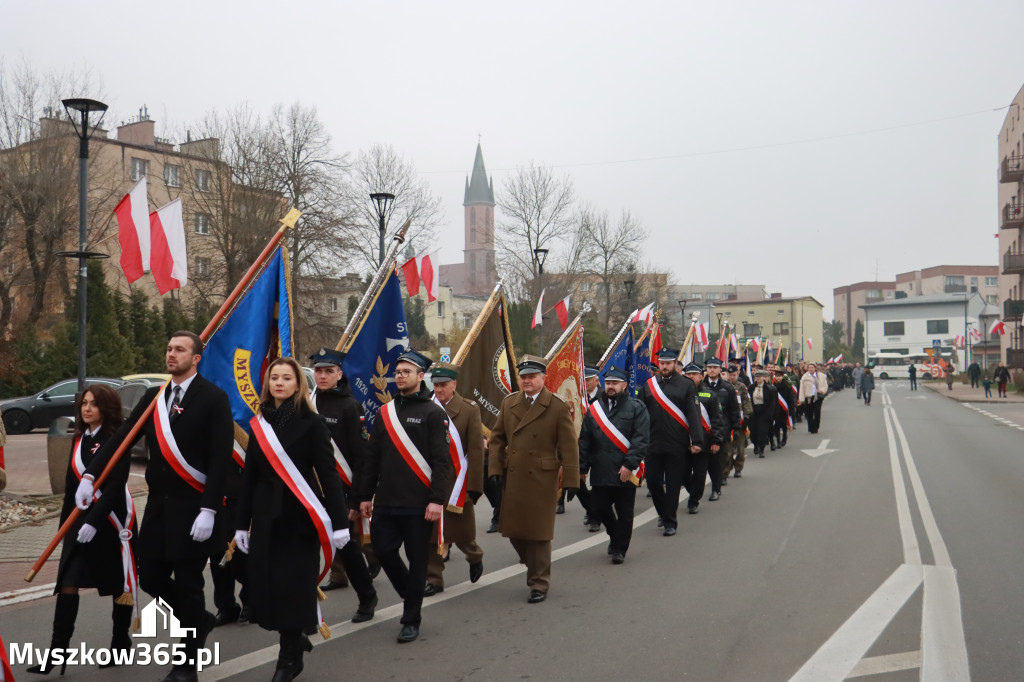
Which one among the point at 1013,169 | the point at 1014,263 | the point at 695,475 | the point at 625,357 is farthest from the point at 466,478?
the point at 1013,169

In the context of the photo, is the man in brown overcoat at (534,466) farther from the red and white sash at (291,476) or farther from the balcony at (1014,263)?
the balcony at (1014,263)

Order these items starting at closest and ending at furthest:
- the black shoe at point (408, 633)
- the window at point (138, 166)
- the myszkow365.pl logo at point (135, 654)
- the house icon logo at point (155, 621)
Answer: the myszkow365.pl logo at point (135, 654) → the house icon logo at point (155, 621) → the black shoe at point (408, 633) → the window at point (138, 166)

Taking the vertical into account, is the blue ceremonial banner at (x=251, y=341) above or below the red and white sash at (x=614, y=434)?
above

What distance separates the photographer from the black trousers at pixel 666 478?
10.0 m

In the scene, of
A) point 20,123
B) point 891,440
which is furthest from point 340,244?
point 891,440

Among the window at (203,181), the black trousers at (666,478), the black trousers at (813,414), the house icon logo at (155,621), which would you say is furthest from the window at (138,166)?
the house icon logo at (155,621)

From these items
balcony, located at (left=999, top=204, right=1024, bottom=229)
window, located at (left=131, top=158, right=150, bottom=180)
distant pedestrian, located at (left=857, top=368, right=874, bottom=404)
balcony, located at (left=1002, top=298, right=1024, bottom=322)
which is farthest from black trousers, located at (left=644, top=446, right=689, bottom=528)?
balcony, located at (left=999, top=204, right=1024, bottom=229)

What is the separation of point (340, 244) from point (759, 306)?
90.9 metres

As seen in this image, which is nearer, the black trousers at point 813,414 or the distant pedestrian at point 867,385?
the black trousers at point 813,414

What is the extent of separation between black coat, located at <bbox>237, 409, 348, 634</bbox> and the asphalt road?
21.6 inches

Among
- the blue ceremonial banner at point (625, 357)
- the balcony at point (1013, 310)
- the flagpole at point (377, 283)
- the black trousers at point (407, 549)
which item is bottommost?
the black trousers at point (407, 549)

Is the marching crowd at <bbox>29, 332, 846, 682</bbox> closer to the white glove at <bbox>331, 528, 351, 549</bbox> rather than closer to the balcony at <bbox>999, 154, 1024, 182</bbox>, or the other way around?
the white glove at <bbox>331, 528, 351, 549</bbox>

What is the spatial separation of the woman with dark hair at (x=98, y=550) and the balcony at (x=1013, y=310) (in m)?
60.8

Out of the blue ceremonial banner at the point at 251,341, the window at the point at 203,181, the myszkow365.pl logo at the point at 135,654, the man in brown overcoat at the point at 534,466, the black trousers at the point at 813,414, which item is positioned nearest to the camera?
the myszkow365.pl logo at the point at 135,654
